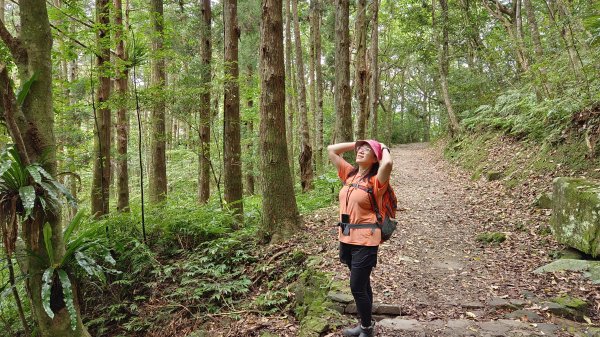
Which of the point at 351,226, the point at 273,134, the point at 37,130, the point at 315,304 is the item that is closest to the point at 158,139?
the point at 273,134

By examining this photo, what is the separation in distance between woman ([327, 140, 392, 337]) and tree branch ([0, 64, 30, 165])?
10.5 feet

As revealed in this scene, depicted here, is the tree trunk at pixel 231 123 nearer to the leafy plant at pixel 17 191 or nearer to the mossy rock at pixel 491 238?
the leafy plant at pixel 17 191

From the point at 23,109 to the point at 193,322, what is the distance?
3.46 meters

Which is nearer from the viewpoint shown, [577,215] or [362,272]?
[362,272]

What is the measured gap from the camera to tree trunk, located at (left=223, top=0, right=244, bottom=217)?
814 cm

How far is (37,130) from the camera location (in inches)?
144

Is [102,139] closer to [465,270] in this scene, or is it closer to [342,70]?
[342,70]

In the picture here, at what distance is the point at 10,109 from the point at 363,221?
3519 mm

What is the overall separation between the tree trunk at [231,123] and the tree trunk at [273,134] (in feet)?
5.94

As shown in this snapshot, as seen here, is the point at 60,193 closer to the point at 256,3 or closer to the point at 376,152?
the point at 376,152

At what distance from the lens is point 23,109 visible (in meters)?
3.62

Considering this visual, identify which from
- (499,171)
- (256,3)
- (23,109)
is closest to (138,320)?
(23,109)

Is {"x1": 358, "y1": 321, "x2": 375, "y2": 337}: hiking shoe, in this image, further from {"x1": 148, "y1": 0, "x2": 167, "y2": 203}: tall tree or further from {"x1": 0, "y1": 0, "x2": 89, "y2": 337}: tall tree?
{"x1": 148, "y1": 0, "x2": 167, "y2": 203}: tall tree

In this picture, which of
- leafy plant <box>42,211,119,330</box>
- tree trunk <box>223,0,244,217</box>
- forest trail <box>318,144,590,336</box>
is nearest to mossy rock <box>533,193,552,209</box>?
forest trail <box>318,144,590,336</box>
